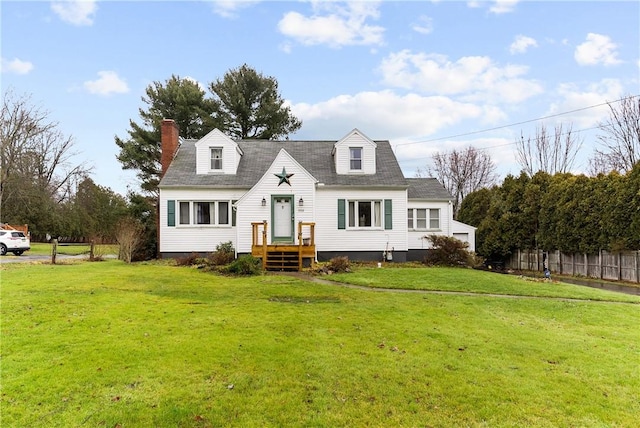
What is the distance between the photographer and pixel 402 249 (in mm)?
19844

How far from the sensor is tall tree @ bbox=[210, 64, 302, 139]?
3459cm

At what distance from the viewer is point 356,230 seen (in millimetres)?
19641

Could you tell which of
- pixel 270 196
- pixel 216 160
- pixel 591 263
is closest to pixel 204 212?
pixel 216 160

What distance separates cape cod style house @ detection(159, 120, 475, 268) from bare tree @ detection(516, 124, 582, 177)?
1839cm

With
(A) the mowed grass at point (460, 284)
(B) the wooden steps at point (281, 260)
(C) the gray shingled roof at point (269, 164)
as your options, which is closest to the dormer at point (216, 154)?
(C) the gray shingled roof at point (269, 164)

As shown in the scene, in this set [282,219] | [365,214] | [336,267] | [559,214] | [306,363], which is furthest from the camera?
[559,214]

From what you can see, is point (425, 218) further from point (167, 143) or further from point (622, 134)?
point (622, 134)

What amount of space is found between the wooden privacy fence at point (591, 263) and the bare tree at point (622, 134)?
10451mm

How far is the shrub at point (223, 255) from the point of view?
16547mm

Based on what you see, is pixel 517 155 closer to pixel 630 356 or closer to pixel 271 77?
pixel 271 77

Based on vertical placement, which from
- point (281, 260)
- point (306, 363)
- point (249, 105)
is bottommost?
point (306, 363)

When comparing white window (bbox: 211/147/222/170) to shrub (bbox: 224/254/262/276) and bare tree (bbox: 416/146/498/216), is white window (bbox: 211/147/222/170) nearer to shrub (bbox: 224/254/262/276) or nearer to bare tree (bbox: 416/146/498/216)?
shrub (bbox: 224/254/262/276)

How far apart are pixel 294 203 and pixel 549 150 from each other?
27.2m

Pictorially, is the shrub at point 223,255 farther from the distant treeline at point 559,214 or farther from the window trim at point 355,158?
the distant treeline at point 559,214
